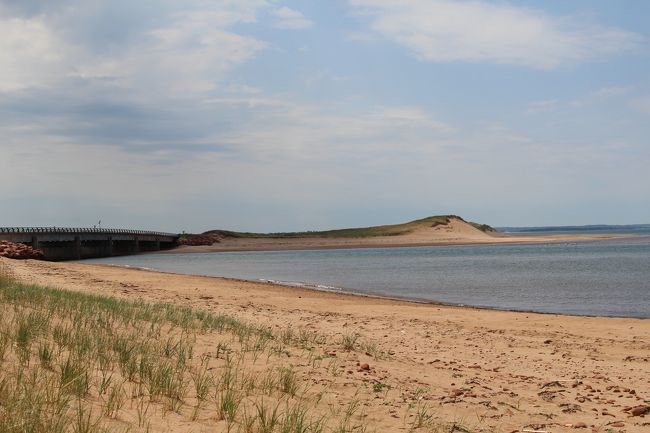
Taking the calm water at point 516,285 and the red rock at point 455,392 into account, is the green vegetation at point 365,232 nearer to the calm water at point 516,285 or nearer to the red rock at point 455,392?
the calm water at point 516,285

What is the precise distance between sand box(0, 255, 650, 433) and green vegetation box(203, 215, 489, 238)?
92303mm

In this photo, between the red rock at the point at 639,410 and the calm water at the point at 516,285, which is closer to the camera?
the red rock at the point at 639,410

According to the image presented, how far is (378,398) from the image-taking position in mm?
8273

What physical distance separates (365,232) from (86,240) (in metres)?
54.0

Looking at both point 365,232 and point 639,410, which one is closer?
point 639,410

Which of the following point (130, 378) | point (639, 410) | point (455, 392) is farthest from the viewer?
point (455, 392)

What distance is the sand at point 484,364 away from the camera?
7992mm

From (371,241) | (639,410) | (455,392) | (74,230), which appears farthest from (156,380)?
(371,241)

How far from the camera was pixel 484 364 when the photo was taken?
38.7 feet

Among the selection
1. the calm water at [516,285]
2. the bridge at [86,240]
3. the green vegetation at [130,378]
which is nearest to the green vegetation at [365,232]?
the bridge at [86,240]

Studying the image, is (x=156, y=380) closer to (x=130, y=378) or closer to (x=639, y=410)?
(x=130, y=378)

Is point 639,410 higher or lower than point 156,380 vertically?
lower

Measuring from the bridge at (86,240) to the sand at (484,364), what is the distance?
2024 inches

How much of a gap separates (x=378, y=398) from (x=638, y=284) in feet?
85.6
